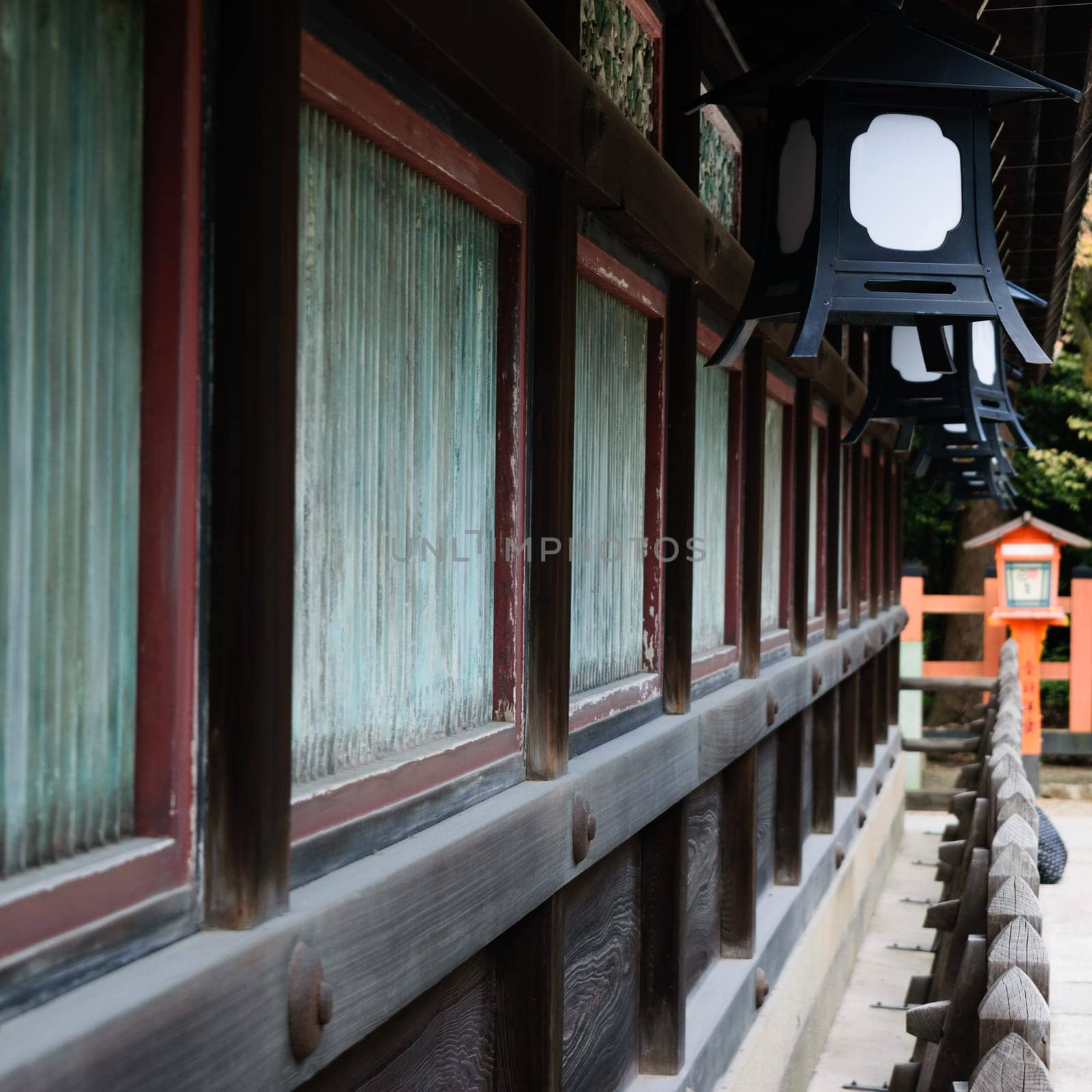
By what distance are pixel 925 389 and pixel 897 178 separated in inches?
63.9

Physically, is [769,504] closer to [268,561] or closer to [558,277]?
[558,277]

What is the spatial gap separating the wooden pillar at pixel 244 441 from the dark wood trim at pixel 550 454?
1038mm

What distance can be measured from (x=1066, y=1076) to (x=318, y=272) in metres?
4.69

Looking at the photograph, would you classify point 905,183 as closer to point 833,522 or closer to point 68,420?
point 68,420

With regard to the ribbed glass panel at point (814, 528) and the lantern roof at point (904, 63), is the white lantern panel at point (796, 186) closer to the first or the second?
the lantern roof at point (904, 63)

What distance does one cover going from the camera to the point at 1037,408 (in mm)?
19266

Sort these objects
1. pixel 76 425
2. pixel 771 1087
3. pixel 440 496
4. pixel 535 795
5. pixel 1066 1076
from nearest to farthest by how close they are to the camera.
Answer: pixel 76 425
pixel 440 496
pixel 535 795
pixel 771 1087
pixel 1066 1076

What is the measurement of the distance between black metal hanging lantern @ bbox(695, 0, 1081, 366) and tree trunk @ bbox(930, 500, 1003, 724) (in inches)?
661

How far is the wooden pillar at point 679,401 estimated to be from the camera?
11.9ft

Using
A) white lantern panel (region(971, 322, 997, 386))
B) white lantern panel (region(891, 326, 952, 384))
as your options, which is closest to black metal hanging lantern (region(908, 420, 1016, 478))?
white lantern panel (region(971, 322, 997, 386))

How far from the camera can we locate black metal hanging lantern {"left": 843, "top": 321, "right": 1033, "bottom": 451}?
155 inches

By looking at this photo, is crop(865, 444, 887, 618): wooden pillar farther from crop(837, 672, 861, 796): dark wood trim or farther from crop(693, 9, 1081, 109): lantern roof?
crop(693, 9, 1081, 109): lantern roof

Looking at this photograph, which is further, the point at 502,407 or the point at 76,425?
the point at 502,407

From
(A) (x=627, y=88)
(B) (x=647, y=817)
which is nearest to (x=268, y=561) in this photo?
(B) (x=647, y=817)
